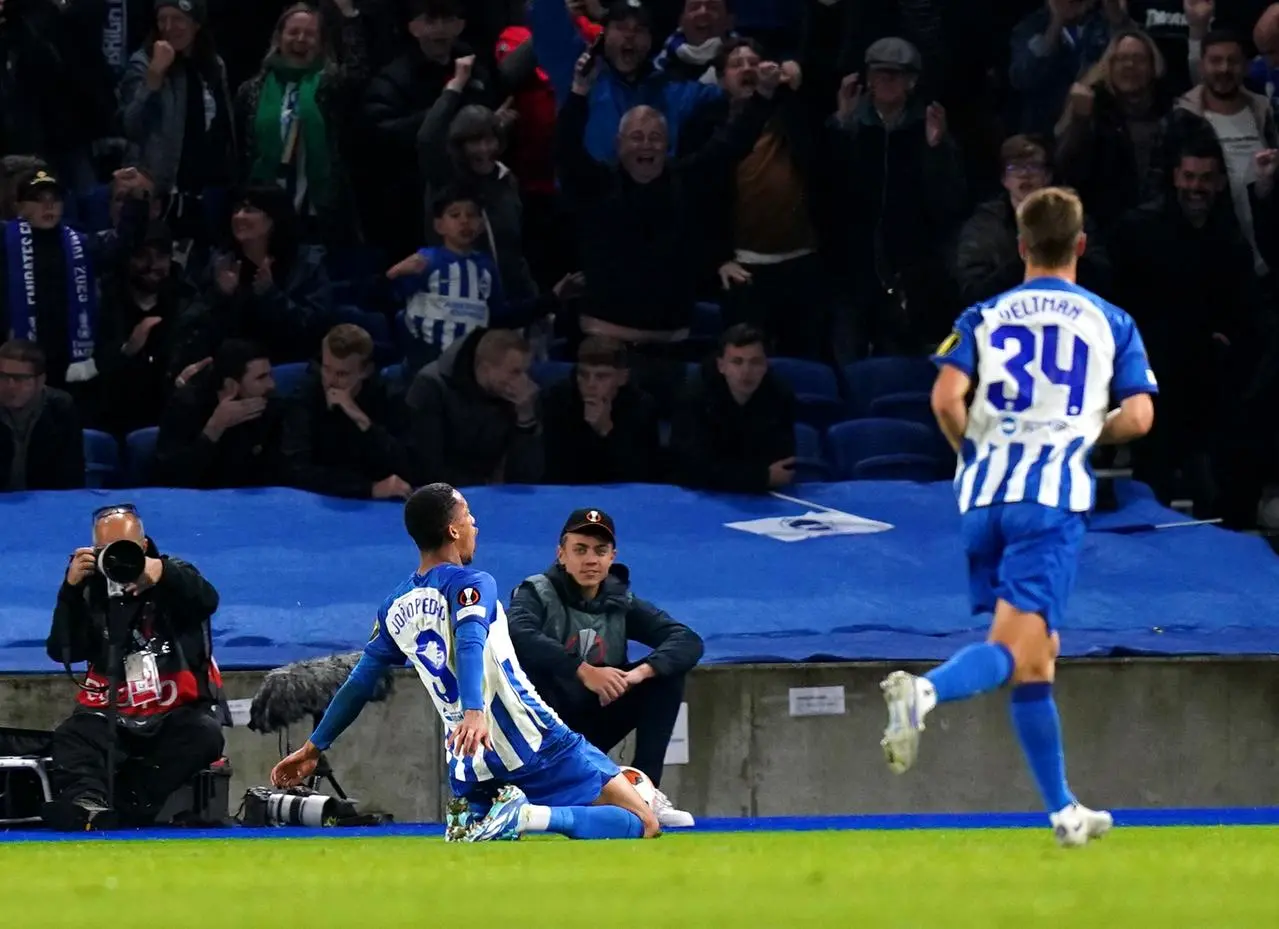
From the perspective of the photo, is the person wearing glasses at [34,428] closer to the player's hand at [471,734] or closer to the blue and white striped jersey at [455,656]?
the blue and white striped jersey at [455,656]

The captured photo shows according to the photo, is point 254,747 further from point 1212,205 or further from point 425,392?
point 1212,205

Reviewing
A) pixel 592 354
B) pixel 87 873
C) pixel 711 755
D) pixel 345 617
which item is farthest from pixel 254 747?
pixel 87 873

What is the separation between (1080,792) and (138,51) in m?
7.71

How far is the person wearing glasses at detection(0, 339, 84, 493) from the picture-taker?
14086 mm

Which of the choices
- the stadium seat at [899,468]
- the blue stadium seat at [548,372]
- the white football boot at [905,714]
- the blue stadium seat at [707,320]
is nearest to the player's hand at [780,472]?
the stadium seat at [899,468]

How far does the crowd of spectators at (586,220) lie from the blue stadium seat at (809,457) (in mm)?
540

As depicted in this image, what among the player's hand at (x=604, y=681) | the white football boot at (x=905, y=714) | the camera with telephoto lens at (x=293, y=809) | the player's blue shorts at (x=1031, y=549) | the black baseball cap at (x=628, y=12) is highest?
the black baseball cap at (x=628, y=12)

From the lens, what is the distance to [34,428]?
46.6 ft

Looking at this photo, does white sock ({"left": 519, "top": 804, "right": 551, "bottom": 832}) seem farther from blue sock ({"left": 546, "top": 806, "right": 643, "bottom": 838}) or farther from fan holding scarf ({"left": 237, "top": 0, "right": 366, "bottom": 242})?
fan holding scarf ({"left": 237, "top": 0, "right": 366, "bottom": 242})

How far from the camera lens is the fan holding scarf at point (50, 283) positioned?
1456 centimetres

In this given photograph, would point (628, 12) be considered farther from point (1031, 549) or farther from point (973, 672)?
point (973, 672)

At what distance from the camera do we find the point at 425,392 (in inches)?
565

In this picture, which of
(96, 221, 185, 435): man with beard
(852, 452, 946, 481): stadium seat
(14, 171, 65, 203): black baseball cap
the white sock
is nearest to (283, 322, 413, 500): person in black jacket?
(96, 221, 185, 435): man with beard

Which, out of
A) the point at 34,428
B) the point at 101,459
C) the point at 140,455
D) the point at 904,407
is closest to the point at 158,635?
the point at 34,428
